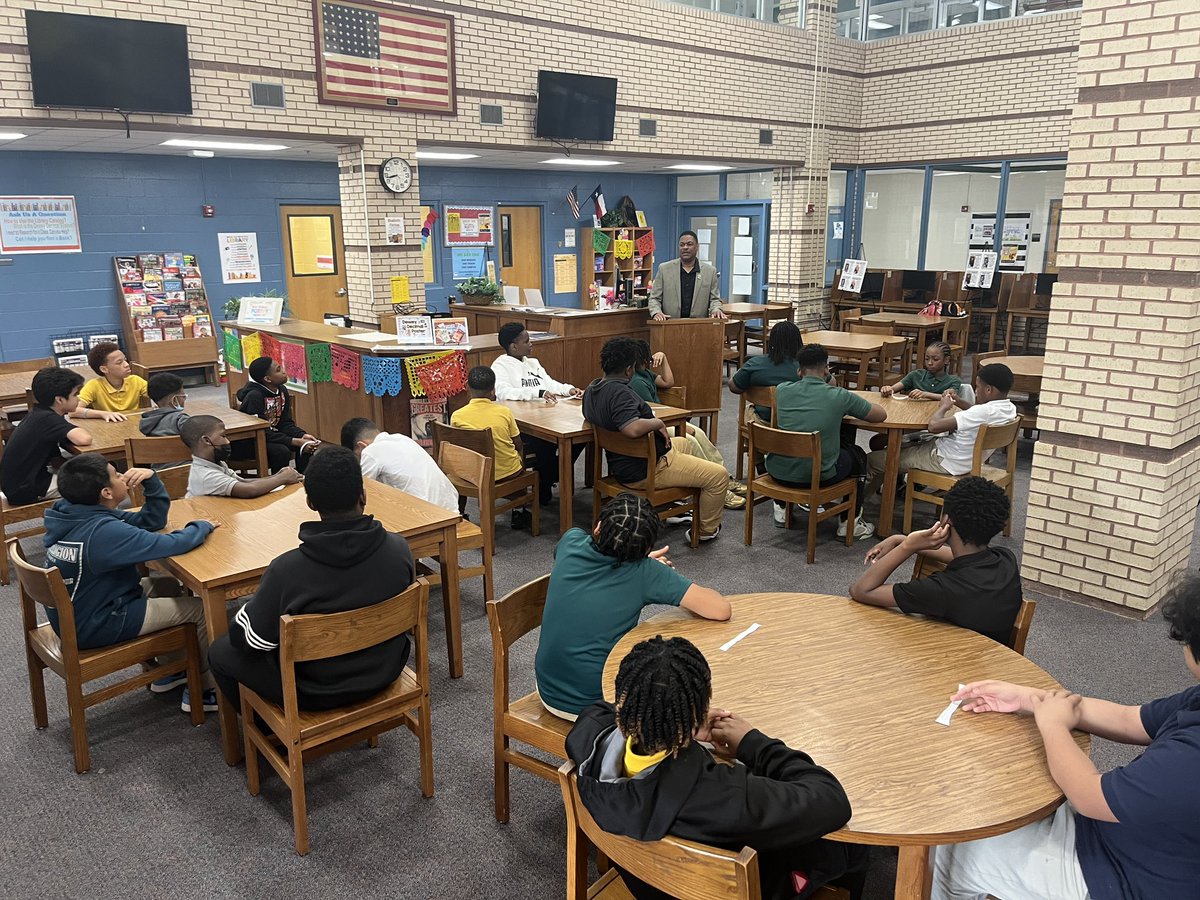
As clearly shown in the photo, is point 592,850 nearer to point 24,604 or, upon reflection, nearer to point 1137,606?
point 24,604

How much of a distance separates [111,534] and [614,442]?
2.84 meters

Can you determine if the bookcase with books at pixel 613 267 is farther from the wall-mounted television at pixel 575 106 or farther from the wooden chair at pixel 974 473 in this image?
the wooden chair at pixel 974 473

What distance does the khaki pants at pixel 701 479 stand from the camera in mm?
5359

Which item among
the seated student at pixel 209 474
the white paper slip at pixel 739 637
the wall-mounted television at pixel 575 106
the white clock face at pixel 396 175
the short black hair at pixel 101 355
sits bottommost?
the white paper slip at pixel 739 637

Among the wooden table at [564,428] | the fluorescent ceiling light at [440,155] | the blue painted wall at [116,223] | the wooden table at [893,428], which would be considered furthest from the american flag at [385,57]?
the wooden table at [893,428]

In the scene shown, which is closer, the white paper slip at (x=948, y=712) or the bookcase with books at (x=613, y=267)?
the white paper slip at (x=948, y=712)

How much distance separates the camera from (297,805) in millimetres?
2814

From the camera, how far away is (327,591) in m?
2.75

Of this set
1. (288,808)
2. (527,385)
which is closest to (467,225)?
(527,385)

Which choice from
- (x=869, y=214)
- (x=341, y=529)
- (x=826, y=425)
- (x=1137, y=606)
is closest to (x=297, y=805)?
(x=341, y=529)

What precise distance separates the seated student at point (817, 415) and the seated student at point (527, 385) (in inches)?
65.1

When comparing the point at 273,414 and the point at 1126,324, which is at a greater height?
the point at 1126,324

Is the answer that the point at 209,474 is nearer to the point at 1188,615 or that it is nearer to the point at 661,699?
the point at 661,699

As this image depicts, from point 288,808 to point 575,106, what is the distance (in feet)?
28.5
